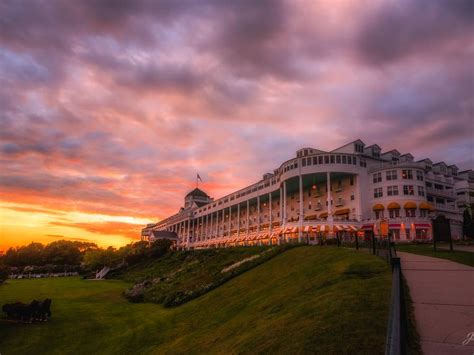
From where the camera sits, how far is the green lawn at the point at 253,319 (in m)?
9.53

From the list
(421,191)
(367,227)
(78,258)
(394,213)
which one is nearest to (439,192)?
(421,191)

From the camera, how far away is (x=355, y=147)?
63.4m

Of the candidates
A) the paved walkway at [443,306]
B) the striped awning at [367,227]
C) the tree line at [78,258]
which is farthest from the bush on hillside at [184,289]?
the tree line at [78,258]

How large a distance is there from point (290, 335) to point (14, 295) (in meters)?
46.4

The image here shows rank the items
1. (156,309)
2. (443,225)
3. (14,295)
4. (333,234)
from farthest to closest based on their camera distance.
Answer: (333,234) → (14,295) → (156,309) → (443,225)

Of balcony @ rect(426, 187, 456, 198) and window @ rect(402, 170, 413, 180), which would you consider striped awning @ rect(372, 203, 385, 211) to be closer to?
window @ rect(402, 170, 413, 180)

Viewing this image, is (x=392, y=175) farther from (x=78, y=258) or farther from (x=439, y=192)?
(x=78, y=258)

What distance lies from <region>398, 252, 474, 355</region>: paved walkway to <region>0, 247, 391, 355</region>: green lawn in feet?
3.33

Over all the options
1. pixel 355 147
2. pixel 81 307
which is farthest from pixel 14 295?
pixel 355 147

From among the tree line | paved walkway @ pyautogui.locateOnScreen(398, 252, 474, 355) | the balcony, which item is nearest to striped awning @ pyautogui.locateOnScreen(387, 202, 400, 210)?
the balcony

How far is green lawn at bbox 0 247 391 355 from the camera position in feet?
31.3

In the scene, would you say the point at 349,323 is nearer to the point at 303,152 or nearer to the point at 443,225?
the point at 443,225

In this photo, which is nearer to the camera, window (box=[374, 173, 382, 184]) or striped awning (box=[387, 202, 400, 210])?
striped awning (box=[387, 202, 400, 210])

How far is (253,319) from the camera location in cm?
1545
